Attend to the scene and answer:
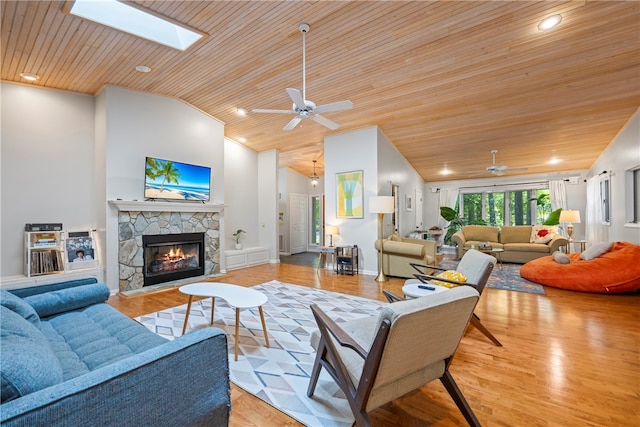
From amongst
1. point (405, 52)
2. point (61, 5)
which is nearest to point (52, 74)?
point (61, 5)

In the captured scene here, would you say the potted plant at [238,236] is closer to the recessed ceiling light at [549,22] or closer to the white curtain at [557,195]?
the recessed ceiling light at [549,22]

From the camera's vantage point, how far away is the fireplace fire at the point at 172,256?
492 centimetres

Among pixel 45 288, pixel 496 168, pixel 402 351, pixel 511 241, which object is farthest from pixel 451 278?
pixel 511 241

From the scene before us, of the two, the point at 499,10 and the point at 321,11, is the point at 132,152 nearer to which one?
the point at 321,11

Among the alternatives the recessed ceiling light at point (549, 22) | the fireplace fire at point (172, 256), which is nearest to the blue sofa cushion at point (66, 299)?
the fireplace fire at point (172, 256)

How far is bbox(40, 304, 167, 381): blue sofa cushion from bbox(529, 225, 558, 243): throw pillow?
837 centimetres

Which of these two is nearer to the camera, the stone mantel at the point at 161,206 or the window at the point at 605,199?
the stone mantel at the point at 161,206

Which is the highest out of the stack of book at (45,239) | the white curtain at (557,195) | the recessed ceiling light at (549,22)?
the recessed ceiling light at (549,22)

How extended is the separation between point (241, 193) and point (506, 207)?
8062mm

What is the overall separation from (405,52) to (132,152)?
452 cm

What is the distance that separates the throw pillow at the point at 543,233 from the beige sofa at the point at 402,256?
3574mm

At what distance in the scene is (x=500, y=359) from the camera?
7.82 feet

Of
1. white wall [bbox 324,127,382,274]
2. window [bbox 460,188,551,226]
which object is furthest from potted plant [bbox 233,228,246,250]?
window [bbox 460,188,551,226]

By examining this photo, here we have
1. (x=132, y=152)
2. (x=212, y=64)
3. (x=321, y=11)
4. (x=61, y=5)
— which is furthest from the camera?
(x=132, y=152)
